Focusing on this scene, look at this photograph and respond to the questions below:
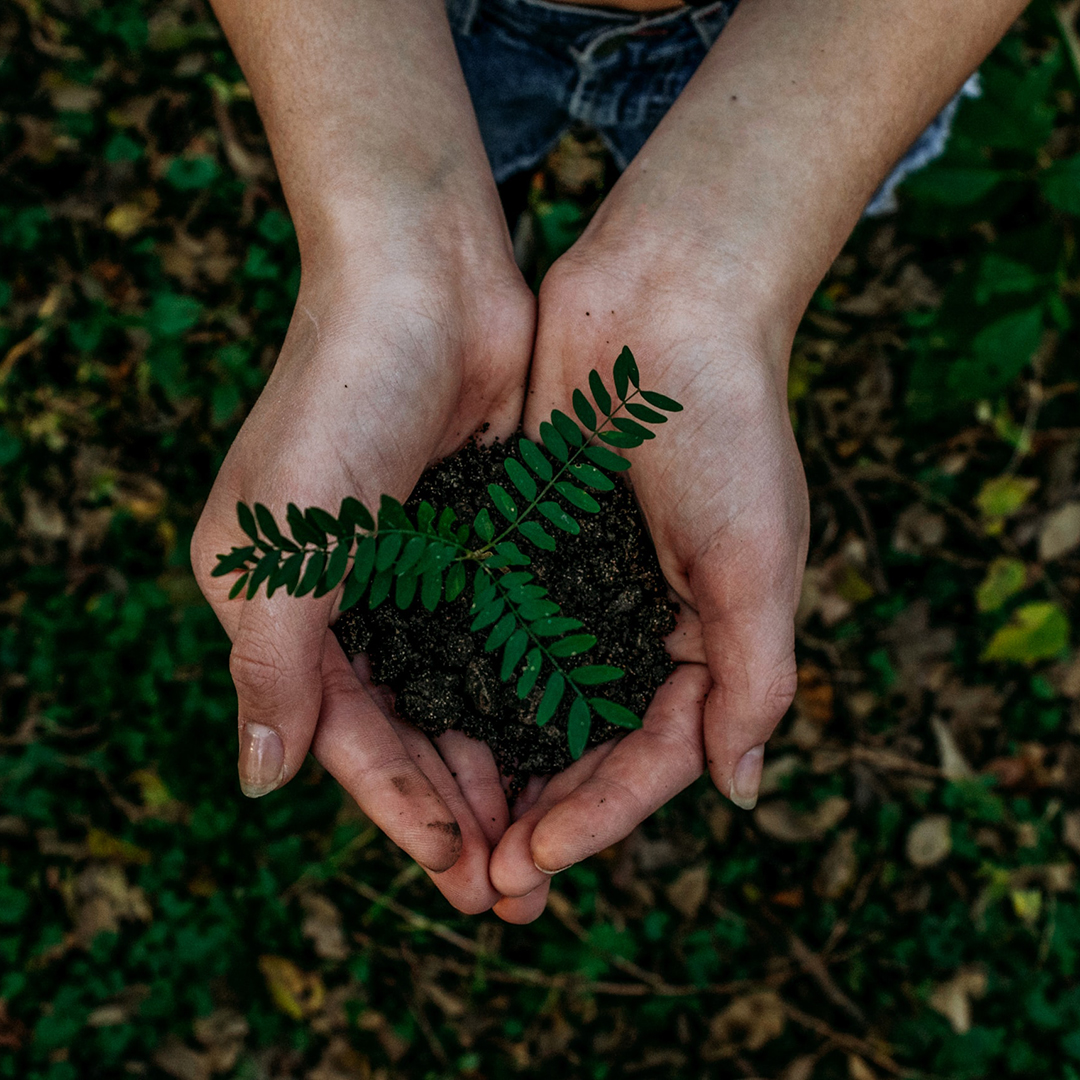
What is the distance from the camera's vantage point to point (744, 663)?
2.15m

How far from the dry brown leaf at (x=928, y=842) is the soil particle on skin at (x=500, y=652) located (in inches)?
69.7

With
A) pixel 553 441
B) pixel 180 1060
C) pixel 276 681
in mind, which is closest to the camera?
pixel 553 441

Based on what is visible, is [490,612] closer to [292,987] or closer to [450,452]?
[450,452]

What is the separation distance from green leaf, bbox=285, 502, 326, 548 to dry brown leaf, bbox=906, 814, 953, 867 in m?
2.84

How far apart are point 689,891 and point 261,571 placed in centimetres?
250

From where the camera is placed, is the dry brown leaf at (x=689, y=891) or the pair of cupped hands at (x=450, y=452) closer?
the pair of cupped hands at (x=450, y=452)

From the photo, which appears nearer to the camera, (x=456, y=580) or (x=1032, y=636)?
(x=456, y=580)

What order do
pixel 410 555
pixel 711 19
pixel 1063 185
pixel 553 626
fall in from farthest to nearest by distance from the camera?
pixel 1063 185 → pixel 711 19 → pixel 553 626 → pixel 410 555

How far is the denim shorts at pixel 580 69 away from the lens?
2.62 m

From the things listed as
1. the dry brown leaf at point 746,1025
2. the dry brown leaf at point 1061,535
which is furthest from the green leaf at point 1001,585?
the dry brown leaf at point 746,1025

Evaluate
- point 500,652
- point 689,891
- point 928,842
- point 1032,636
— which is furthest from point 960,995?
point 500,652

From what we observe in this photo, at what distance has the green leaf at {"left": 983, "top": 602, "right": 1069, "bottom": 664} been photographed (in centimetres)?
343

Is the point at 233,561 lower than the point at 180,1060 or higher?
higher

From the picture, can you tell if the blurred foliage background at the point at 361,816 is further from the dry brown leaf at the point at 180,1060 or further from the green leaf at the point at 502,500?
the green leaf at the point at 502,500
